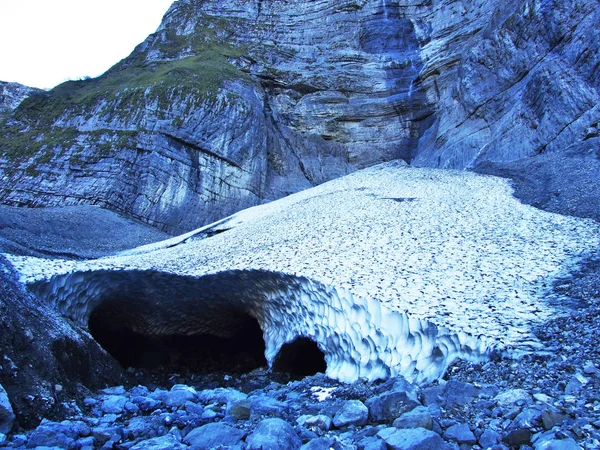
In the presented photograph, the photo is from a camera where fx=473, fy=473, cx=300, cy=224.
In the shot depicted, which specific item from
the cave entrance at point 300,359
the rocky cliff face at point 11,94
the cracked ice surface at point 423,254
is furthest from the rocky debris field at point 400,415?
the rocky cliff face at point 11,94

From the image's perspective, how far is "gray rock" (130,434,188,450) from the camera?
4195 millimetres

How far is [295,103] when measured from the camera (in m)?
43.2

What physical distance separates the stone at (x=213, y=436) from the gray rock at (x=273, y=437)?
19 cm

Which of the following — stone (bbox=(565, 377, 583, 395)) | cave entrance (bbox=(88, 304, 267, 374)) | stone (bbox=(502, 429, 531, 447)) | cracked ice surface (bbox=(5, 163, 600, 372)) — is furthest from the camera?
cave entrance (bbox=(88, 304, 267, 374))

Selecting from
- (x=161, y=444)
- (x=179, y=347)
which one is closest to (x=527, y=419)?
(x=161, y=444)

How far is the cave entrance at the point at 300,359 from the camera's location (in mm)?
10805

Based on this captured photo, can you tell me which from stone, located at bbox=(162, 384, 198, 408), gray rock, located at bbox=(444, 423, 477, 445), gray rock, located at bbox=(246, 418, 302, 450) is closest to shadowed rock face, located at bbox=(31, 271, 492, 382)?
gray rock, located at bbox=(444, 423, 477, 445)

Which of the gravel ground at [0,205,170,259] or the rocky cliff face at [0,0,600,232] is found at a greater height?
the rocky cliff face at [0,0,600,232]

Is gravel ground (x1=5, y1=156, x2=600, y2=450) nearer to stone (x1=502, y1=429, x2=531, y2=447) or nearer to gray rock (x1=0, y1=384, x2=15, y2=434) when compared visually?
stone (x1=502, y1=429, x2=531, y2=447)

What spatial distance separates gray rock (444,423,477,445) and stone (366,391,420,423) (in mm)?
613

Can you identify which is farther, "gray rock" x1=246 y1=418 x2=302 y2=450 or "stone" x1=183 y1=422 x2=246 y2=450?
"stone" x1=183 y1=422 x2=246 y2=450

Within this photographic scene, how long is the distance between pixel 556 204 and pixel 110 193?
84.5 ft

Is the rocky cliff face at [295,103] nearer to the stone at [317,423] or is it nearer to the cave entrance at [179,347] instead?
the cave entrance at [179,347]

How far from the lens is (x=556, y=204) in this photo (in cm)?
1609
